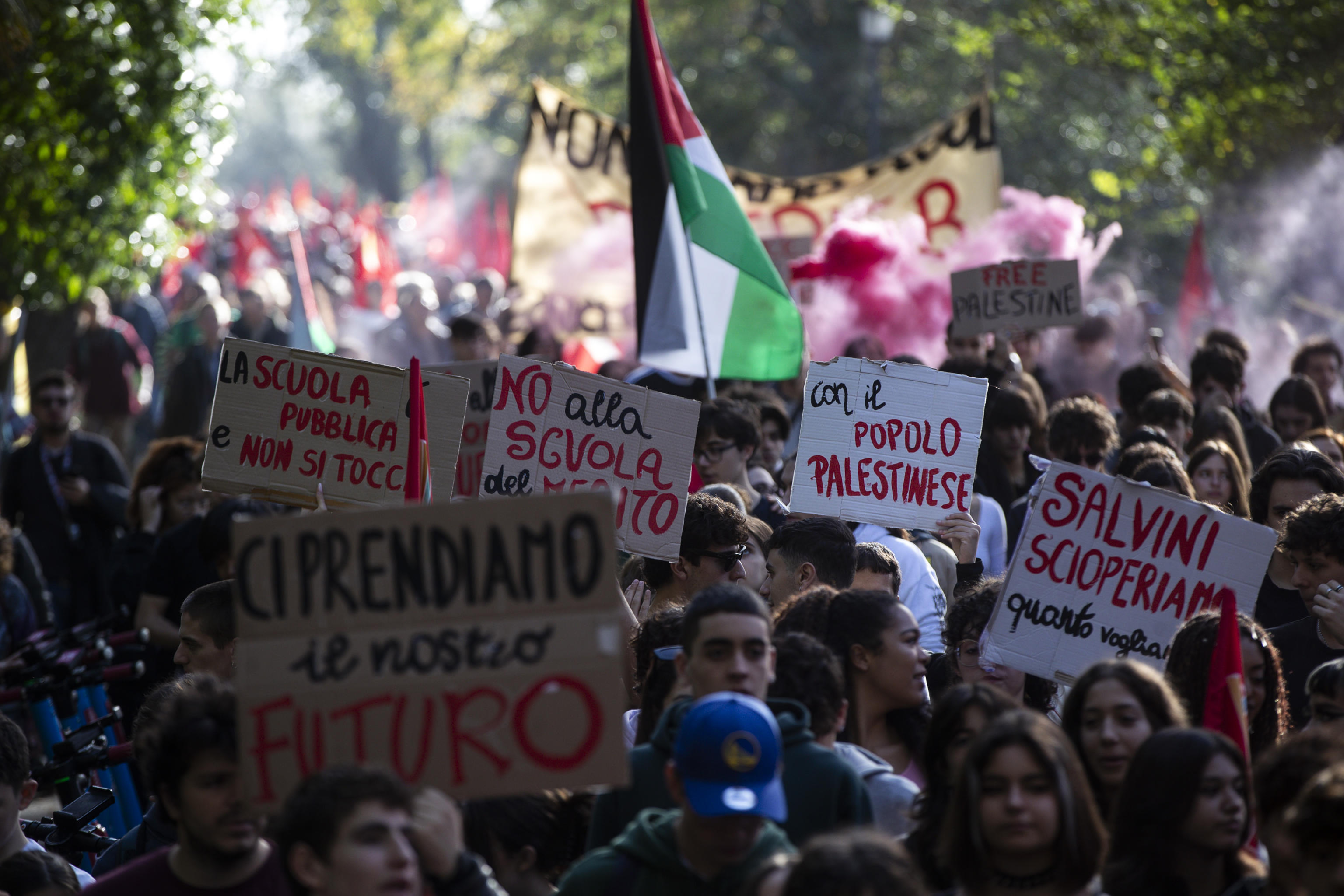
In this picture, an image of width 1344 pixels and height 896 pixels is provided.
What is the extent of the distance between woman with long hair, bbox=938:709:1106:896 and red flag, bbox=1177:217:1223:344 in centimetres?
1313

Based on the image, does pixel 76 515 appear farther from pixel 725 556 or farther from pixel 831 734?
pixel 831 734

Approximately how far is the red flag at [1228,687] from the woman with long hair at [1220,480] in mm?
3083

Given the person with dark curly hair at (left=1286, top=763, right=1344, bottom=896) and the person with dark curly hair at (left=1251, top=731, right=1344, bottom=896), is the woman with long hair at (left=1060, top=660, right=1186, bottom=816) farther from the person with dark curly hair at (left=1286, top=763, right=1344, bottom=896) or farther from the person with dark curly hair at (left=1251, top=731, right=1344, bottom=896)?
the person with dark curly hair at (left=1286, top=763, right=1344, bottom=896)

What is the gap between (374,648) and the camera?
11.8 feet

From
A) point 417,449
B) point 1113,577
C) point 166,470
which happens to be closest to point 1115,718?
point 1113,577

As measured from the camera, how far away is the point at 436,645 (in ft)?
11.9

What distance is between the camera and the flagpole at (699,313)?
26.9 feet

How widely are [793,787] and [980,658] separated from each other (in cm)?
159

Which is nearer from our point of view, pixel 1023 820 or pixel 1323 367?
pixel 1023 820

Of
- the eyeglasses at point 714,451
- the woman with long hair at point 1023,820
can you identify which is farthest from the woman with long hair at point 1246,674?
the eyeglasses at point 714,451

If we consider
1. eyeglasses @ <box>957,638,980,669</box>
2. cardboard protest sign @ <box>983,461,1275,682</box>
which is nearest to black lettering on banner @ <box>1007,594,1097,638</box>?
cardboard protest sign @ <box>983,461,1275,682</box>

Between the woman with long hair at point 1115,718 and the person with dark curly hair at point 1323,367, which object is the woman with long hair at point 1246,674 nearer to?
the woman with long hair at point 1115,718

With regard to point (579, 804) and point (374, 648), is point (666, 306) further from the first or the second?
point (374, 648)

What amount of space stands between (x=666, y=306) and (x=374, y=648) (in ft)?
16.9
